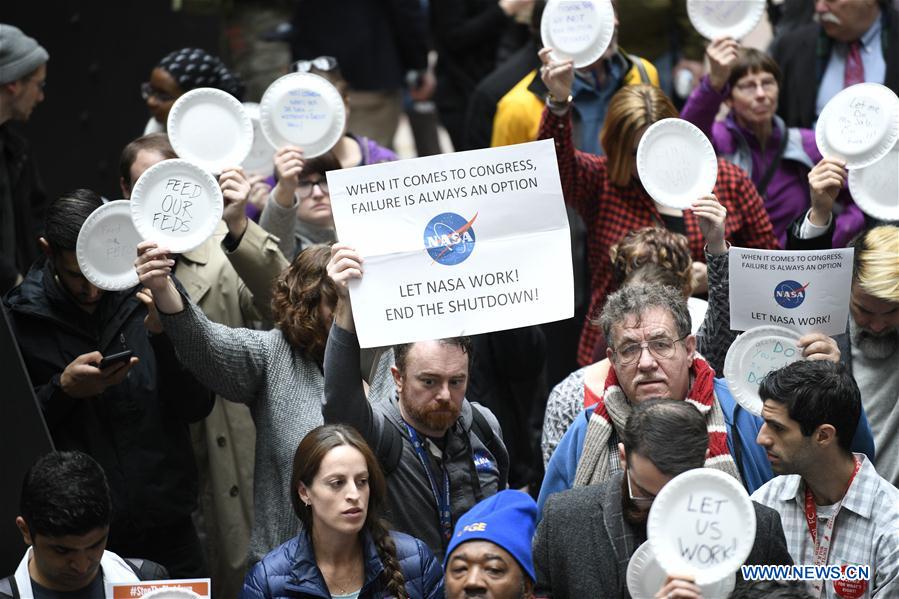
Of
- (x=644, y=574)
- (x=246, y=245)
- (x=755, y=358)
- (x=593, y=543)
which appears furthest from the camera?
(x=246, y=245)

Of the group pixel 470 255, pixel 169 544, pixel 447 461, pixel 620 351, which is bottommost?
pixel 169 544

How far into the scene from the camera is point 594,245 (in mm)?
6766

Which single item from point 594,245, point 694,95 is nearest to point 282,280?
point 594,245

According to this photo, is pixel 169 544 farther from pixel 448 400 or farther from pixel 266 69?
pixel 266 69

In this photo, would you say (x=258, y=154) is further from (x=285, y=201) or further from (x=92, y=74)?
(x=92, y=74)

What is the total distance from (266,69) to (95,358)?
5819 millimetres

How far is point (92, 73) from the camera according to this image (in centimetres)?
969

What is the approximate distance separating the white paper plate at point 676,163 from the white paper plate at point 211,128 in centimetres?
172

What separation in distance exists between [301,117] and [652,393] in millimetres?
2406

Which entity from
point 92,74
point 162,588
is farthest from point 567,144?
point 92,74

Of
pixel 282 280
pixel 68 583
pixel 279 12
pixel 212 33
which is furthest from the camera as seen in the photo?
pixel 279 12

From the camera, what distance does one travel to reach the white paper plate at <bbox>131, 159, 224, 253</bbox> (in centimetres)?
540

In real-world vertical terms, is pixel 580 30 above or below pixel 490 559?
above

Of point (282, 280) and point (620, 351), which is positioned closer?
point (620, 351)
